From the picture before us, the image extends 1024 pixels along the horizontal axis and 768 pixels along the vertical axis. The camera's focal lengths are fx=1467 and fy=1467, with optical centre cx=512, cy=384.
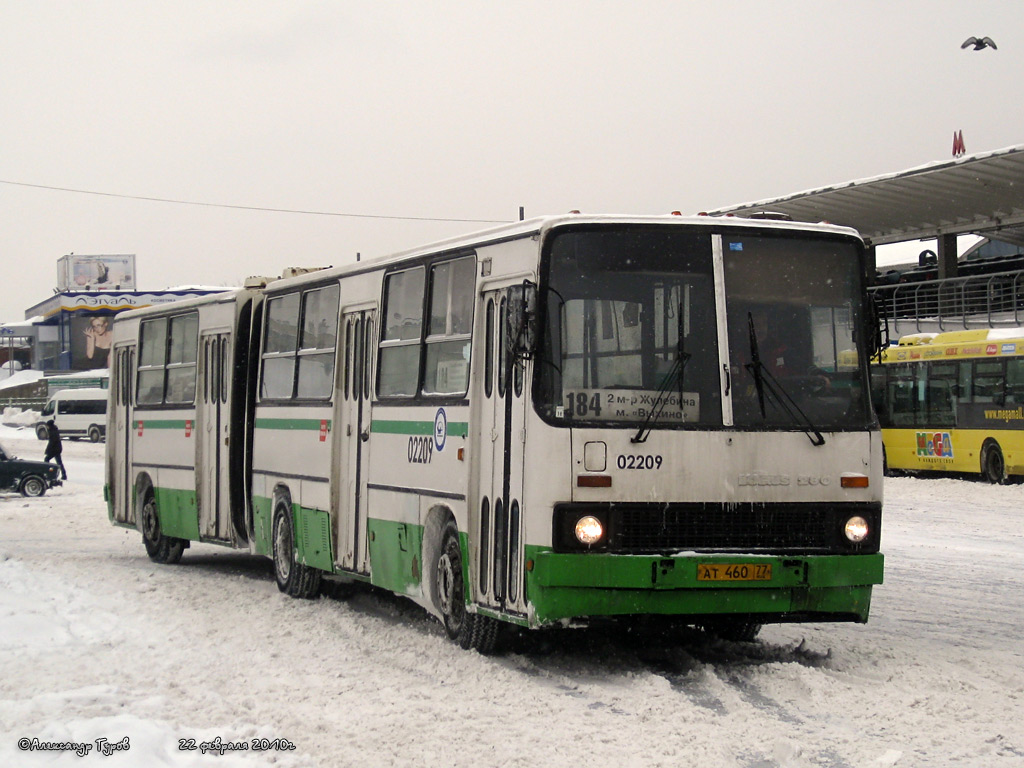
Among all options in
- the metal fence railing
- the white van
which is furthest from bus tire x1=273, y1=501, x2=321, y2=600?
the white van

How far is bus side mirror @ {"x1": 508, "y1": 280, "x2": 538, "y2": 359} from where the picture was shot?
30.2 feet

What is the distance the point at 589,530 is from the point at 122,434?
11.6m

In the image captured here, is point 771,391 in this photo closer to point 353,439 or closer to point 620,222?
point 620,222

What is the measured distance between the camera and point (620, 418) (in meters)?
9.16

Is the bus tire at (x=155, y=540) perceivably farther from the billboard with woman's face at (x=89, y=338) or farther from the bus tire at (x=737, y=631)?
the billboard with woman's face at (x=89, y=338)

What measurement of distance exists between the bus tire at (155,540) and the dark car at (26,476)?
13606mm

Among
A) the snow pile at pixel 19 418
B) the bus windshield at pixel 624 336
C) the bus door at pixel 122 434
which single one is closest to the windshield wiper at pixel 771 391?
the bus windshield at pixel 624 336

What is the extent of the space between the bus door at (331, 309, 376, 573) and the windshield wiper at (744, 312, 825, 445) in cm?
404

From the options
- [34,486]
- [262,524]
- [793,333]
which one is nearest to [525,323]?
[793,333]

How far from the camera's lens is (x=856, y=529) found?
373 inches

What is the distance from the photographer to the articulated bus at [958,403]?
93.0ft

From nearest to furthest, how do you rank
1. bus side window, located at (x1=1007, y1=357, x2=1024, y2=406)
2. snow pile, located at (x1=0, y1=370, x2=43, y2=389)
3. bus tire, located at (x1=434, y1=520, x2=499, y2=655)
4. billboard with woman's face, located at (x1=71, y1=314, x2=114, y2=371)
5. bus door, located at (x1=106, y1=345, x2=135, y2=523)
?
bus tire, located at (x1=434, y1=520, x2=499, y2=655), bus door, located at (x1=106, y1=345, x2=135, y2=523), bus side window, located at (x1=1007, y1=357, x2=1024, y2=406), billboard with woman's face, located at (x1=71, y1=314, x2=114, y2=371), snow pile, located at (x1=0, y1=370, x2=43, y2=389)

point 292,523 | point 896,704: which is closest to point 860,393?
point 896,704

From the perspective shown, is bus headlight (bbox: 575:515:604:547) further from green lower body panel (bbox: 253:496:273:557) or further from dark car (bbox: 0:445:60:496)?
dark car (bbox: 0:445:60:496)
